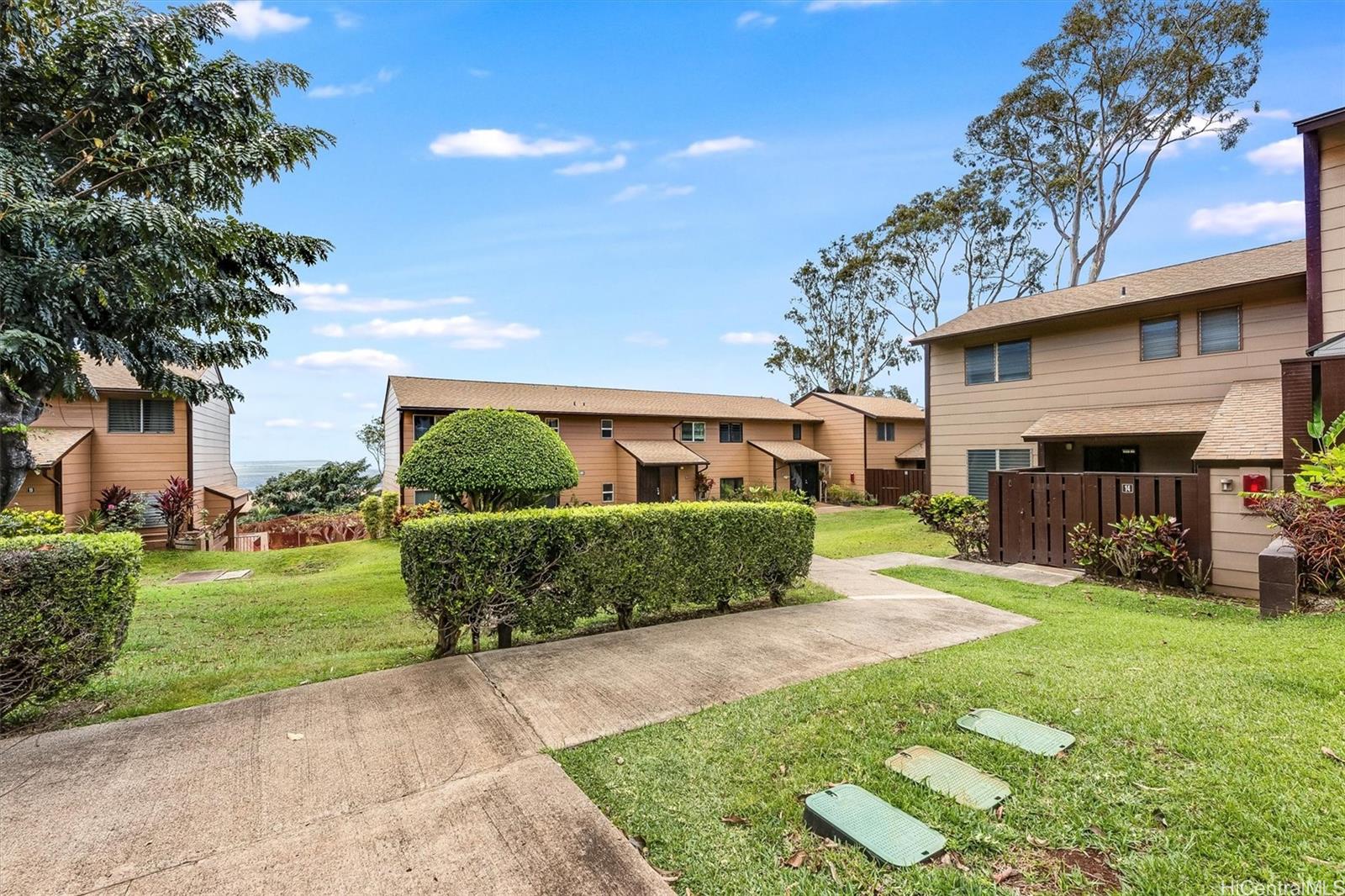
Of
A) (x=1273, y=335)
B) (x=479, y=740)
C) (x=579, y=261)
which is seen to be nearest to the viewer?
(x=479, y=740)

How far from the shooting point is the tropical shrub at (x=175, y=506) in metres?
14.4

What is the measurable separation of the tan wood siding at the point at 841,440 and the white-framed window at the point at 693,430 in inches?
248

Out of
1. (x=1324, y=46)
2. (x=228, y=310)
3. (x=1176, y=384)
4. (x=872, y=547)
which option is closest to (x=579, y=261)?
(x=228, y=310)

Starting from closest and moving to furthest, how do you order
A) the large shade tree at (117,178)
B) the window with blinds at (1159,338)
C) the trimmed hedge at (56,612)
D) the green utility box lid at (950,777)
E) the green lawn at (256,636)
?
the green utility box lid at (950,777) → the trimmed hedge at (56,612) → the green lawn at (256,636) → the large shade tree at (117,178) → the window with blinds at (1159,338)

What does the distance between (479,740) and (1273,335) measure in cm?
1407

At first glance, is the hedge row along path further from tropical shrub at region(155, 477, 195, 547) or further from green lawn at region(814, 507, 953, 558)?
tropical shrub at region(155, 477, 195, 547)

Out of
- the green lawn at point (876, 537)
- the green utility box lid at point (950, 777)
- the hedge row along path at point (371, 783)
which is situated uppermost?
the green utility box lid at point (950, 777)

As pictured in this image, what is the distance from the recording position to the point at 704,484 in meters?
22.8

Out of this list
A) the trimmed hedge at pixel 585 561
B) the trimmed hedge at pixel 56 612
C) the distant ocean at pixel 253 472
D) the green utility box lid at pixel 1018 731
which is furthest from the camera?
the distant ocean at pixel 253 472

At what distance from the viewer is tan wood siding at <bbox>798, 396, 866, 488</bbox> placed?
24656 mm

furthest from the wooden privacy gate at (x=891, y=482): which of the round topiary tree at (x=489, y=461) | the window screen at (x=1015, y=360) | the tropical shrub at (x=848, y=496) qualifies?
the round topiary tree at (x=489, y=461)

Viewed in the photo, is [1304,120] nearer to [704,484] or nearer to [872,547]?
[872,547]

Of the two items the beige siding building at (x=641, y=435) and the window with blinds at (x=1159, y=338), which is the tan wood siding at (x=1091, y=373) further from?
the beige siding building at (x=641, y=435)

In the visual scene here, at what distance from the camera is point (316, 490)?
24938mm
